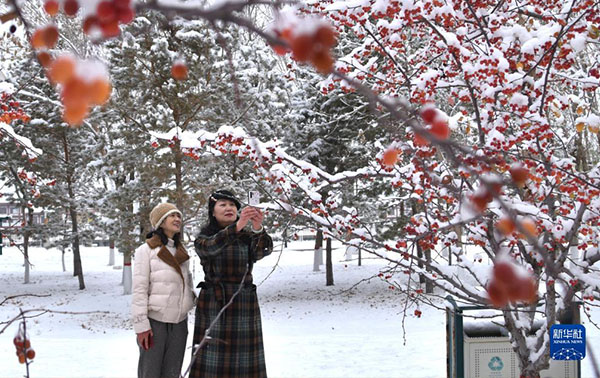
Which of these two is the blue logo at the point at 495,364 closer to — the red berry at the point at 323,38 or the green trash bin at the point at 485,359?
the green trash bin at the point at 485,359

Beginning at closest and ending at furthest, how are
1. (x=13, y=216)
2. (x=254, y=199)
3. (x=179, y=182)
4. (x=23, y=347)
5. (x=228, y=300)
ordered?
1. (x=23, y=347)
2. (x=254, y=199)
3. (x=228, y=300)
4. (x=179, y=182)
5. (x=13, y=216)

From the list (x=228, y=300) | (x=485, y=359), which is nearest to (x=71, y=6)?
(x=228, y=300)

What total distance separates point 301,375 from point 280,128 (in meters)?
8.48

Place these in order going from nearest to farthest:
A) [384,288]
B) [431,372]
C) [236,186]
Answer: [431,372] < [236,186] < [384,288]

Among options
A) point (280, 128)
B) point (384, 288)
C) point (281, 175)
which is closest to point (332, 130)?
point (280, 128)

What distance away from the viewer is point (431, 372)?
5.84 meters

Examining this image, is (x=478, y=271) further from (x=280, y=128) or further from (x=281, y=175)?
(x=280, y=128)

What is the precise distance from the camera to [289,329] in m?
10.5

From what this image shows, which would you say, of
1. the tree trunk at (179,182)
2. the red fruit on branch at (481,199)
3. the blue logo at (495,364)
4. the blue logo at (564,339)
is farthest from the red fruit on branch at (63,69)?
the tree trunk at (179,182)

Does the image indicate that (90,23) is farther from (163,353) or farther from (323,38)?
(163,353)

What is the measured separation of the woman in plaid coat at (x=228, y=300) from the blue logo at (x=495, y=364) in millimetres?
1836

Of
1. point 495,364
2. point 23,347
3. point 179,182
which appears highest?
point 179,182

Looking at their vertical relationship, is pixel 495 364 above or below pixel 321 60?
below

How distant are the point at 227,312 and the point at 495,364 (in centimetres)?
219
